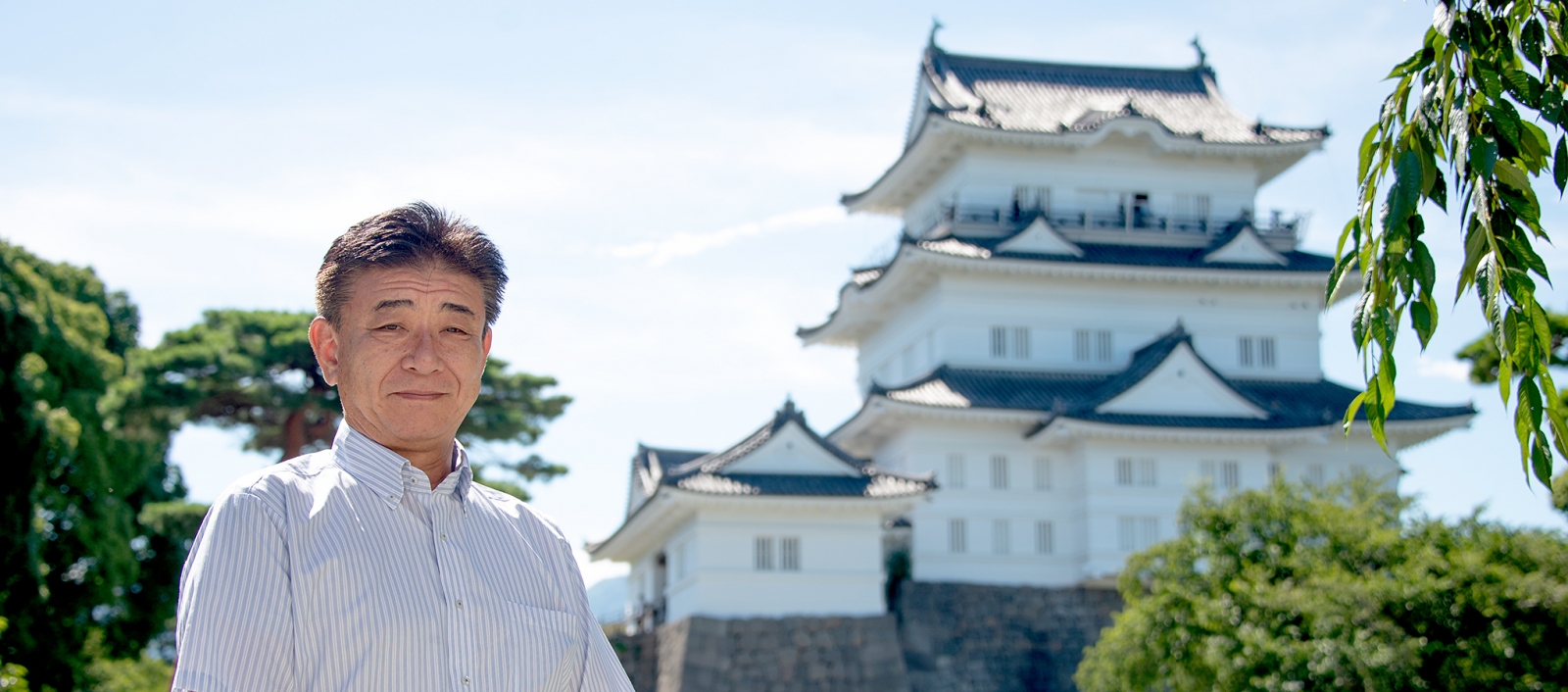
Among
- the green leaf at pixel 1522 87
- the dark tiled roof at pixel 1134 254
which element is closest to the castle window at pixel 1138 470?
the dark tiled roof at pixel 1134 254

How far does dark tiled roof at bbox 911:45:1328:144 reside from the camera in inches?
1296

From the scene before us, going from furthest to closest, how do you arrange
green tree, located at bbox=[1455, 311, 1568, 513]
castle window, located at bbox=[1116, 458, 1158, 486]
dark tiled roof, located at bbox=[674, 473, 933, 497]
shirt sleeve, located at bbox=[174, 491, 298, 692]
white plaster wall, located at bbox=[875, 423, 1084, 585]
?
castle window, located at bbox=[1116, 458, 1158, 486], white plaster wall, located at bbox=[875, 423, 1084, 585], dark tiled roof, located at bbox=[674, 473, 933, 497], green tree, located at bbox=[1455, 311, 1568, 513], shirt sleeve, located at bbox=[174, 491, 298, 692]

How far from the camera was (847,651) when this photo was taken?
24672 mm

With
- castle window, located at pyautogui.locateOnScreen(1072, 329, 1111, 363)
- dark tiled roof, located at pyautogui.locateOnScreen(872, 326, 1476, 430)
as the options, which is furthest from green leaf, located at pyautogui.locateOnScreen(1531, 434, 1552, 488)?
castle window, located at pyautogui.locateOnScreen(1072, 329, 1111, 363)

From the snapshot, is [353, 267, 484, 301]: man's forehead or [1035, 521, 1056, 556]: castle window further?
[1035, 521, 1056, 556]: castle window

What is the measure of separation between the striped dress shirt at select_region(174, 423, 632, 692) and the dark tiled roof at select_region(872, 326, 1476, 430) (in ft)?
81.1

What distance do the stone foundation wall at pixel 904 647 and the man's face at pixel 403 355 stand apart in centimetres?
2190

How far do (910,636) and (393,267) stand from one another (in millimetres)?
24231

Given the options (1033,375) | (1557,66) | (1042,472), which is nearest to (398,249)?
(1557,66)

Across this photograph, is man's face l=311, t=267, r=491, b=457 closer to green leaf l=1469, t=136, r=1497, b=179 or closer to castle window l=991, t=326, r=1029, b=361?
green leaf l=1469, t=136, r=1497, b=179

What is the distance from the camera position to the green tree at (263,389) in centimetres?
2456

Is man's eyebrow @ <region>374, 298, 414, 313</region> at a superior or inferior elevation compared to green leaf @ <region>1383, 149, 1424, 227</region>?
inferior

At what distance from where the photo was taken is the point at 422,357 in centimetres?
265

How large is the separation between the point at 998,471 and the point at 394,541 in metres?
26.8
